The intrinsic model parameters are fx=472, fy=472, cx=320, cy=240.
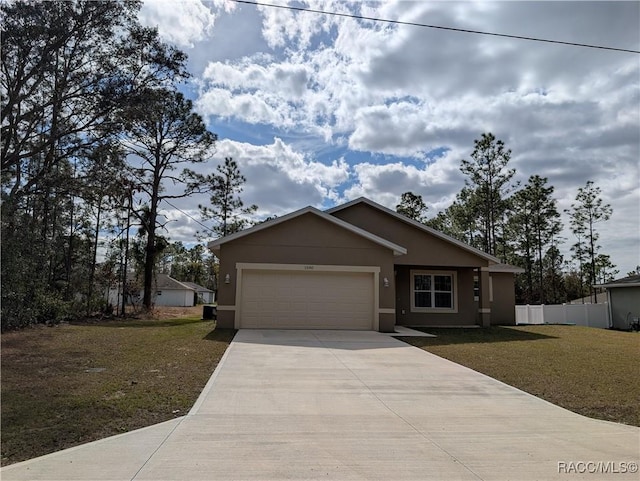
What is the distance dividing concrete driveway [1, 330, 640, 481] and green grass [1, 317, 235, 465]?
1.35ft

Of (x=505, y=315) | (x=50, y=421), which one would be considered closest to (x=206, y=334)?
(x=50, y=421)

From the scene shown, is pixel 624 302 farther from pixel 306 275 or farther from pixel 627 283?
pixel 306 275

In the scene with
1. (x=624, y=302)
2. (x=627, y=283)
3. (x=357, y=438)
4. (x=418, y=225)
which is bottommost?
(x=357, y=438)

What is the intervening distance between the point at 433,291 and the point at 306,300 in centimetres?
693

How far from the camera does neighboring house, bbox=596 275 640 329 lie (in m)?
25.8

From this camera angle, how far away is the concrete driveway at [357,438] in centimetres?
453

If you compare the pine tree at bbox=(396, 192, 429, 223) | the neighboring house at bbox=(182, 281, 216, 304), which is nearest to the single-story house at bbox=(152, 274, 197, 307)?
the neighboring house at bbox=(182, 281, 216, 304)

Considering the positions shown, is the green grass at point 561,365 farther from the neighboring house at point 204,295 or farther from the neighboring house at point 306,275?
the neighboring house at point 204,295

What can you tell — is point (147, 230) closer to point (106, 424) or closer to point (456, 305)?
point (456, 305)

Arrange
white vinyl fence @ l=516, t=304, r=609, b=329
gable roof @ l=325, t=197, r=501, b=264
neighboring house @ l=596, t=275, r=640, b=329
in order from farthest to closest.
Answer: white vinyl fence @ l=516, t=304, r=609, b=329 → neighboring house @ l=596, t=275, r=640, b=329 → gable roof @ l=325, t=197, r=501, b=264

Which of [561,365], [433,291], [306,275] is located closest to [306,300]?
[306,275]

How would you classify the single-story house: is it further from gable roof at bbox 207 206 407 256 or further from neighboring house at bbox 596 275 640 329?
neighboring house at bbox 596 275 640 329

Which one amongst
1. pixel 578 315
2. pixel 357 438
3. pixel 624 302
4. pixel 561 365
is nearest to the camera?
pixel 357 438

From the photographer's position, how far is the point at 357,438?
5516 mm
